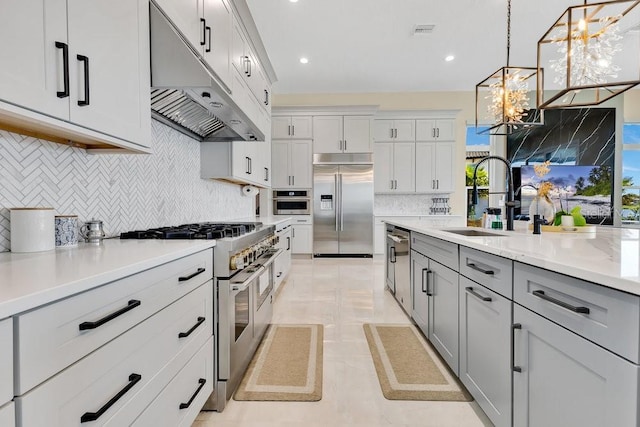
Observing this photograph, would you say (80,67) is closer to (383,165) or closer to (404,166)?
(383,165)

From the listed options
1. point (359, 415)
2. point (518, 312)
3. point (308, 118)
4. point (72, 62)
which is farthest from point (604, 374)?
point (308, 118)

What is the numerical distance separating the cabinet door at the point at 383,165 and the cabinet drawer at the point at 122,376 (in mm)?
5420

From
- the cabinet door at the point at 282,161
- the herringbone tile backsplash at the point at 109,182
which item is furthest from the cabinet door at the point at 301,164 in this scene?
the herringbone tile backsplash at the point at 109,182

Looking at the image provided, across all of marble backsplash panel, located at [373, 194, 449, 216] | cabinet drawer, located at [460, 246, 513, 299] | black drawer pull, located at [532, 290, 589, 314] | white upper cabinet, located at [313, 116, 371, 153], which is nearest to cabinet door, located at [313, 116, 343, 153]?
white upper cabinet, located at [313, 116, 371, 153]

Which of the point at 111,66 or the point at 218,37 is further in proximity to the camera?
the point at 218,37

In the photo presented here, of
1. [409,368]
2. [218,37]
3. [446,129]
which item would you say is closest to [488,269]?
[409,368]

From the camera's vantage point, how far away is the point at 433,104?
22.0 feet

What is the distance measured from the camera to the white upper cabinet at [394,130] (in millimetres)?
6434

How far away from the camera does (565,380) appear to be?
1.01m

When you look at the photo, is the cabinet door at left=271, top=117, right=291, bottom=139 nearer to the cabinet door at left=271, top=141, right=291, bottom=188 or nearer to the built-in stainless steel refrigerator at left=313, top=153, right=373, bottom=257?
the cabinet door at left=271, top=141, right=291, bottom=188

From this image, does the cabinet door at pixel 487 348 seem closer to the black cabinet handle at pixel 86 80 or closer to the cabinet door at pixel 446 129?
the black cabinet handle at pixel 86 80

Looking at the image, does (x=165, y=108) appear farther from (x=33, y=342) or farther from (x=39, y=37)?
(x=33, y=342)

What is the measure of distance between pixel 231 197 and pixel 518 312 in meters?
3.27

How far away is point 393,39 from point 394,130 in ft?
7.02
